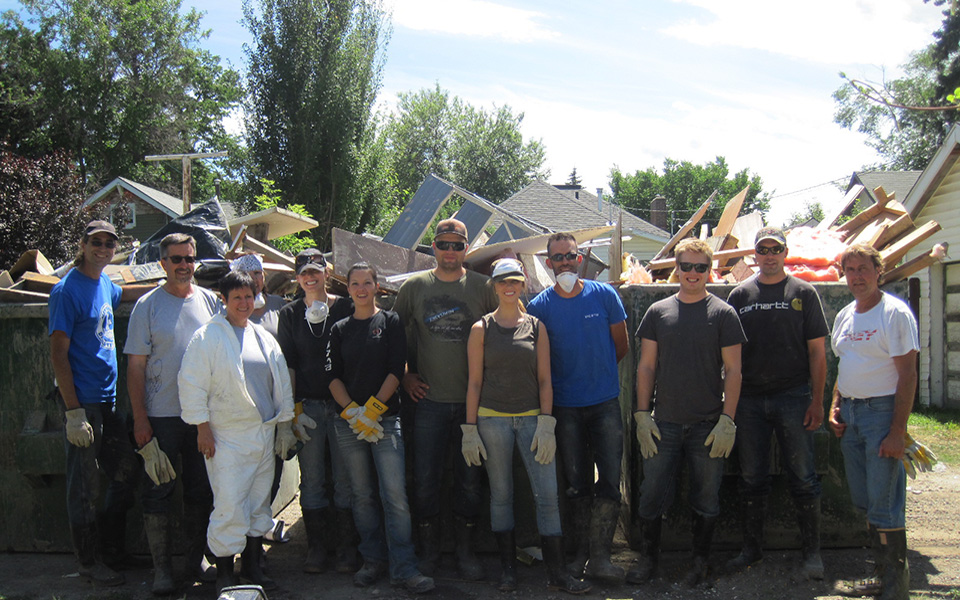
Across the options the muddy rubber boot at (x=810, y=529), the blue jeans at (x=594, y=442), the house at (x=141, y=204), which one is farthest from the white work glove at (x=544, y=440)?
the house at (x=141, y=204)

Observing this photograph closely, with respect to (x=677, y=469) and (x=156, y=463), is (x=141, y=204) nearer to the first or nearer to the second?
(x=156, y=463)

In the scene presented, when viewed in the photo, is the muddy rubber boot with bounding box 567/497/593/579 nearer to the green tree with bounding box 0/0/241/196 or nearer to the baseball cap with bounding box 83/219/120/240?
the baseball cap with bounding box 83/219/120/240

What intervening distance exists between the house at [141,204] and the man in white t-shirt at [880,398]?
26223 millimetres

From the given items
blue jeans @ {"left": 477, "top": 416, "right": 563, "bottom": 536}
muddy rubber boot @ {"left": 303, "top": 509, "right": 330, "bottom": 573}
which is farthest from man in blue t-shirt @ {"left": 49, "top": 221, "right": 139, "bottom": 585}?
blue jeans @ {"left": 477, "top": 416, "right": 563, "bottom": 536}

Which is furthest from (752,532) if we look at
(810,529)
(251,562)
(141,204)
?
(141,204)

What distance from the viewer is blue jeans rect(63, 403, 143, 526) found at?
4418 mm

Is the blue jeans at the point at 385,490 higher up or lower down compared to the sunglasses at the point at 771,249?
lower down

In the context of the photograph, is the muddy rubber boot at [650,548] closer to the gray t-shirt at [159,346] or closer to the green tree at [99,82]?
the gray t-shirt at [159,346]

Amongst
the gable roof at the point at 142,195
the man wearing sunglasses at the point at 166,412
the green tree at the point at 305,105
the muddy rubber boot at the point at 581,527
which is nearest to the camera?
the man wearing sunglasses at the point at 166,412

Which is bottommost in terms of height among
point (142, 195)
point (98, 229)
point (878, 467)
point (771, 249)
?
point (878, 467)

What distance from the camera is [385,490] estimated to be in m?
4.47

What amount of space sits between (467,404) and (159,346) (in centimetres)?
193

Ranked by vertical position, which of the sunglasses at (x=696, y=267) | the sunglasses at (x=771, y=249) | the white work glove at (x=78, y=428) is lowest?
the white work glove at (x=78, y=428)

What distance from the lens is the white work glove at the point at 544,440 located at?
429cm
